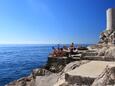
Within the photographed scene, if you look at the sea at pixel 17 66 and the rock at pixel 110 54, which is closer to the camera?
the rock at pixel 110 54

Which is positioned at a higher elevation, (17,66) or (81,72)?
(81,72)

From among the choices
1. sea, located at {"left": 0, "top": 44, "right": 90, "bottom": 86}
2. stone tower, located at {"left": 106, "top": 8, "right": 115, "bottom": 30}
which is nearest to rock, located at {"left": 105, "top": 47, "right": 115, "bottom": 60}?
sea, located at {"left": 0, "top": 44, "right": 90, "bottom": 86}

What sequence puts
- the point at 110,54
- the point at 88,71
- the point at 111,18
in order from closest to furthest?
the point at 88,71 → the point at 110,54 → the point at 111,18

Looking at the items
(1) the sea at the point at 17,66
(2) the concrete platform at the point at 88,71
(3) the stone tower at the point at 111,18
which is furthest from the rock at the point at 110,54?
(3) the stone tower at the point at 111,18

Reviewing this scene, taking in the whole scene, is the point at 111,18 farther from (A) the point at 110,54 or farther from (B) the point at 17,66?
→ (A) the point at 110,54

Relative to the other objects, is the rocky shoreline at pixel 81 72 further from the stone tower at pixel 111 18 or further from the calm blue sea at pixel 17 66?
the stone tower at pixel 111 18

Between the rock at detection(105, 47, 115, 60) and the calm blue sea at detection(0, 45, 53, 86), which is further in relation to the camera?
the calm blue sea at detection(0, 45, 53, 86)

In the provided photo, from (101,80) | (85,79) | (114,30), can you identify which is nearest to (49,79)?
(85,79)

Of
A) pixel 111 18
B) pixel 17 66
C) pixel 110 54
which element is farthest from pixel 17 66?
pixel 110 54

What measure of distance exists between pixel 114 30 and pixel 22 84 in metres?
32.7

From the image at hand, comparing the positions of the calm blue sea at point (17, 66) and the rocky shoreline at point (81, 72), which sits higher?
the rocky shoreline at point (81, 72)

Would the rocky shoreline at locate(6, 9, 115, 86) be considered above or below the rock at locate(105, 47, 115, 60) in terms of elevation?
below

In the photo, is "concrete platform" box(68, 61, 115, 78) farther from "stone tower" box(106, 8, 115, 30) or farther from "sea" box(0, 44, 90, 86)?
"stone tower" box(106, 8, 115, 30)

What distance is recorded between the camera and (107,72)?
6.23 meters
